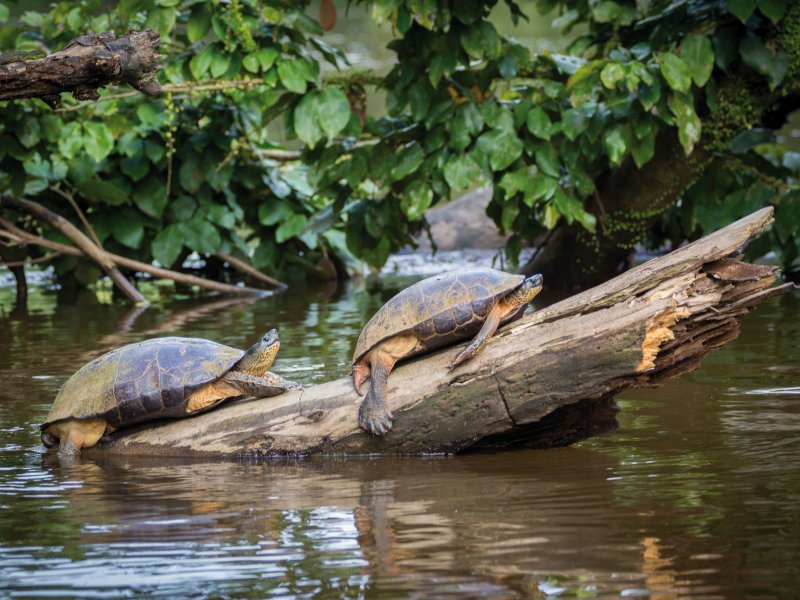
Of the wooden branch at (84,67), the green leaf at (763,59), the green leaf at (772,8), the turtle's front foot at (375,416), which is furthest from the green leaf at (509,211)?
the wooden branch at (84,67)

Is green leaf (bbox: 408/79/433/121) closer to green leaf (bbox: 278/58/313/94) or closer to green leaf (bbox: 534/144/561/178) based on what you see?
green leaf (bbox: 278/58/313/94)

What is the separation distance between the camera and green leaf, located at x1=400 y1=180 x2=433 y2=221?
9.39 meters

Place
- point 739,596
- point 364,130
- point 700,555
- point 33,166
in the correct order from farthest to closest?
1. point 33,166
2. point 364,130
3. point 700,555
4. point 739,596

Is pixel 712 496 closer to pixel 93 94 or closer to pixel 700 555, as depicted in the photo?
pixel 700 555

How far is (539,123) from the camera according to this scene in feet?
31.0

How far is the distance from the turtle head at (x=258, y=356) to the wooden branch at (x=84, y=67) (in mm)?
1435

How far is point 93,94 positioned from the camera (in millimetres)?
4340

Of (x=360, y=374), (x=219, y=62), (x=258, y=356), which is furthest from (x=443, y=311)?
(x=219, y=62)

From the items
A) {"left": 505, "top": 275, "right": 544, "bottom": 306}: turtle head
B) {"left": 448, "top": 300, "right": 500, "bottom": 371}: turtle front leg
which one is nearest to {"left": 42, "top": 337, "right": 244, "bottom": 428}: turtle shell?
{"left": 448, "top": 300, "right": 500, "bottom": 371}: turtle front leg

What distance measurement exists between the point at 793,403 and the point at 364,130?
16.8 feet

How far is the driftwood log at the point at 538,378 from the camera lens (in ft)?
14.8

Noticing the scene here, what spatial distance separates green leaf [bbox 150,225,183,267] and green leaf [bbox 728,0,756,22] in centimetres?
587

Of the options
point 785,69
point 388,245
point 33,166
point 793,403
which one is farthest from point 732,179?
point 33,166

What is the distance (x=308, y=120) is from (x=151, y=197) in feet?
10.7
